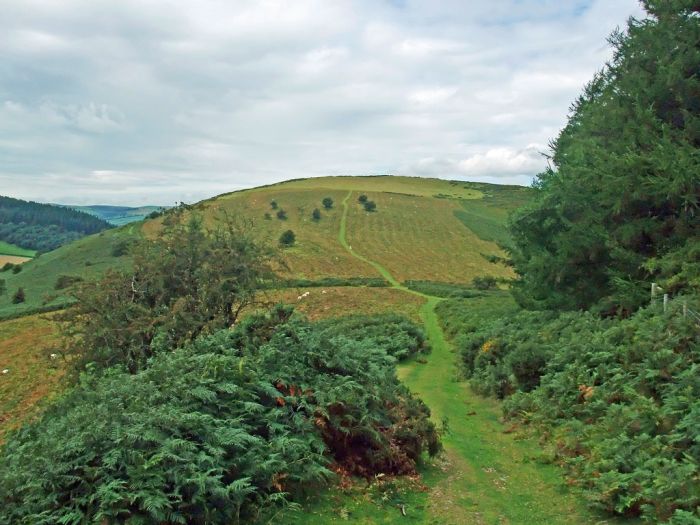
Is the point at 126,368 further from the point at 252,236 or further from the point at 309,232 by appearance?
the point at 309,232

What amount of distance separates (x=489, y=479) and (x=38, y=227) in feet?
625

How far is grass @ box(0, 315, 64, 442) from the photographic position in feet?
69.1

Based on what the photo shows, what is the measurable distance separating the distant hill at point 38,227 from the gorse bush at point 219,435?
475 ft

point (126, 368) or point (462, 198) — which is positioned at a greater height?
point (462, 198)

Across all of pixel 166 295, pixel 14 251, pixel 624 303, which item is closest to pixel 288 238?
pixel 166 295

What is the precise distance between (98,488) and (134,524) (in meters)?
0.60

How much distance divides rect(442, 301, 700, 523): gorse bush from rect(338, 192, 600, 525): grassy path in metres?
0.45

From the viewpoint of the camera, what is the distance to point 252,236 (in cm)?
2092

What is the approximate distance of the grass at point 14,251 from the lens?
427ft

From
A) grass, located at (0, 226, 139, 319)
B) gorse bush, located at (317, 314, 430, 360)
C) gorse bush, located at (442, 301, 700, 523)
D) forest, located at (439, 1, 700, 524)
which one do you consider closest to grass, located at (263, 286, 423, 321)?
gorse bush, located at (317, 314, 430, 360)

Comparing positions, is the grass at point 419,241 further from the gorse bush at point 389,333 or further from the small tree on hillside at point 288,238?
the gorse bush at point 389,333

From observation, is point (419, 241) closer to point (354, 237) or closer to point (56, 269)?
point (354, 237)

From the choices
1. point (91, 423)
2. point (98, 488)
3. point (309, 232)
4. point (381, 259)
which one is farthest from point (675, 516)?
point (309, 232)

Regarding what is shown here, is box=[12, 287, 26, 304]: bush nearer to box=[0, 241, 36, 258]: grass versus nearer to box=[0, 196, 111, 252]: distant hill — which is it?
box=[0, 241, 36, 258]: grass
